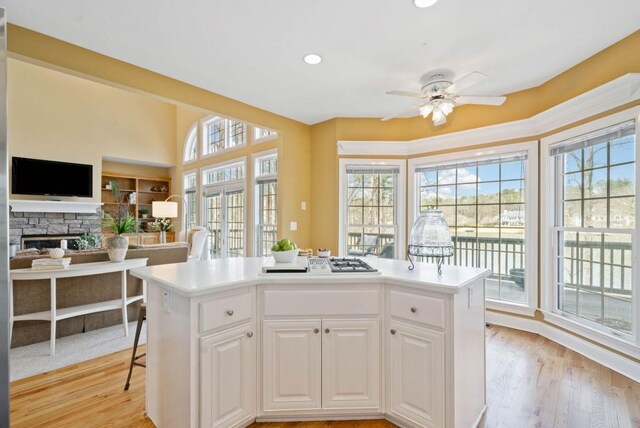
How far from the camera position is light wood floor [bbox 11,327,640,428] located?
1.92 metres

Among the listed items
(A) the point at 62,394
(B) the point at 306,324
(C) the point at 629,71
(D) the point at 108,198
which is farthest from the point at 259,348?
(D) the point at 108,198

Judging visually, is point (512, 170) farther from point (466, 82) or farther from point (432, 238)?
point (432, 238)

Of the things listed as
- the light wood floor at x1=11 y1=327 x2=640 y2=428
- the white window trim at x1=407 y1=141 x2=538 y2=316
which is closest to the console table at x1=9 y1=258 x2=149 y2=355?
the light wood floor at x1=11 y1=327 x2=640 y2=428

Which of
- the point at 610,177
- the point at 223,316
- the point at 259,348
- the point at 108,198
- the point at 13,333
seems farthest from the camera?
the point at 108,198

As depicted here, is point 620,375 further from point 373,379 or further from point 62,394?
point 62,394

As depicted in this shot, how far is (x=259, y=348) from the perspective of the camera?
5.96ft

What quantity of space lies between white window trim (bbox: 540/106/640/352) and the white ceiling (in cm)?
64

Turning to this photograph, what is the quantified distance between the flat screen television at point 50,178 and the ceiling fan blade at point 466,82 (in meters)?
7.38

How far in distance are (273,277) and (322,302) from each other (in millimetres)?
337

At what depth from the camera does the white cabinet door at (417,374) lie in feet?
5.43

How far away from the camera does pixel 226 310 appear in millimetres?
1671

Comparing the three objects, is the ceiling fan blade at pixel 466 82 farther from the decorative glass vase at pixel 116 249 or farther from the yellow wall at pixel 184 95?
the decorative glass vase at pixel 116 249

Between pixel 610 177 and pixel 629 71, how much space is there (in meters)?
0.87

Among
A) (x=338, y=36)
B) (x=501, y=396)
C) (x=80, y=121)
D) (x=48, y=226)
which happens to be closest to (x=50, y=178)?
(x=48, y=226)
